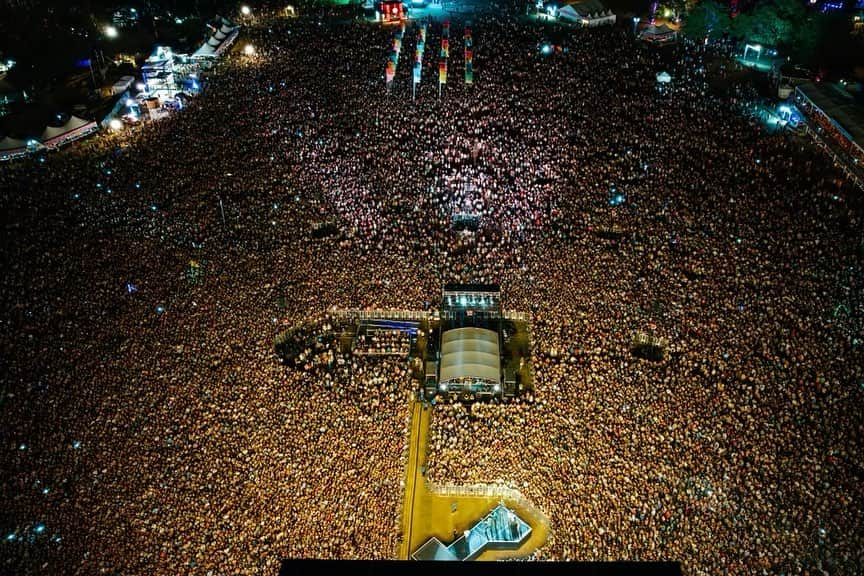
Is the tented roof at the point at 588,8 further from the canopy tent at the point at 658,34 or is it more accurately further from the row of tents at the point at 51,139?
the row of tents at the point at 51,139

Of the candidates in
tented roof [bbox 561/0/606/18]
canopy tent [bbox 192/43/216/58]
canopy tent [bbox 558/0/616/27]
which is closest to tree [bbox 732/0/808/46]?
canopy tent [bbox 558/0/616/27]

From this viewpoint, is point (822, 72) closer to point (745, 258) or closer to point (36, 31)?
point (745, 258)

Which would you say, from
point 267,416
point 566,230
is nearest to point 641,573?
point 267,416

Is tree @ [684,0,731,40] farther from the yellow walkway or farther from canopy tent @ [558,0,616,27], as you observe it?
the yellow walkway

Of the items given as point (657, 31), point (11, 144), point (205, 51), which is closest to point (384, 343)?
point (11, 144)

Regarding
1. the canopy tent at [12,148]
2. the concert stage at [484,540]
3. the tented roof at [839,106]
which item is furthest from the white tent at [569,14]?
the concert stage at [484,540]
